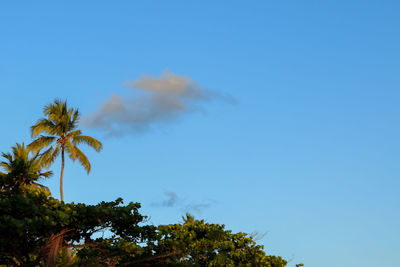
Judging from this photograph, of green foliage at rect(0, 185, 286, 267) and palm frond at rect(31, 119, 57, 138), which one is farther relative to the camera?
palm frond at rect(31, 119, 57, 138)

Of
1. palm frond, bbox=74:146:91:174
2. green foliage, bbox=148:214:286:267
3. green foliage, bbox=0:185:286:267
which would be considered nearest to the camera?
green foliage, bbox=0:185:286:267

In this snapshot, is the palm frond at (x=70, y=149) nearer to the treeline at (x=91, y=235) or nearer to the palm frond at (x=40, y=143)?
the palm frond at (x=40, y=143)

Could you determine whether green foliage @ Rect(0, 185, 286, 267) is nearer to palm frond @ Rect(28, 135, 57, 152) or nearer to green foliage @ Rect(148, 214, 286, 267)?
green foliage @ Rect(148, 214, 286, 267)

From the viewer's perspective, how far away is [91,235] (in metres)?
25.7

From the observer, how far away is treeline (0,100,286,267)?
22031 mm

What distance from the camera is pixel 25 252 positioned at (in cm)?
2361

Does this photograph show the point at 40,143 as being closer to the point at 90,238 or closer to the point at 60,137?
the point at 60,137

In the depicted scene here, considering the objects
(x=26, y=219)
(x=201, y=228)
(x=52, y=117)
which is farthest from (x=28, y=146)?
(x=26, y=219)

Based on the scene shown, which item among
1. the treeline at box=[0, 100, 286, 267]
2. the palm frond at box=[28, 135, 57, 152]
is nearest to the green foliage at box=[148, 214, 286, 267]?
the treeline at box=[0, 100, 286, 267]

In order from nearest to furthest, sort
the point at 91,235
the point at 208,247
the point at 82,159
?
the point at 91,235 < the point at 208,247 < the point at 82,159

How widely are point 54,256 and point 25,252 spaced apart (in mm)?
1621

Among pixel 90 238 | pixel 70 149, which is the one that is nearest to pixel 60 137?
pixel 70 149

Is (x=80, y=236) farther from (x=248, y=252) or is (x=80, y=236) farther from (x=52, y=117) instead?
(x=52, y=117)

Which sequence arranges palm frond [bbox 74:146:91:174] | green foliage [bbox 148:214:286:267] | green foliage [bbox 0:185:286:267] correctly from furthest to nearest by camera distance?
palm frond [bbox 74:146:91:174], green foliage [bbox 148:214:286:267], green foliage [bbox 0:185:286:267]
